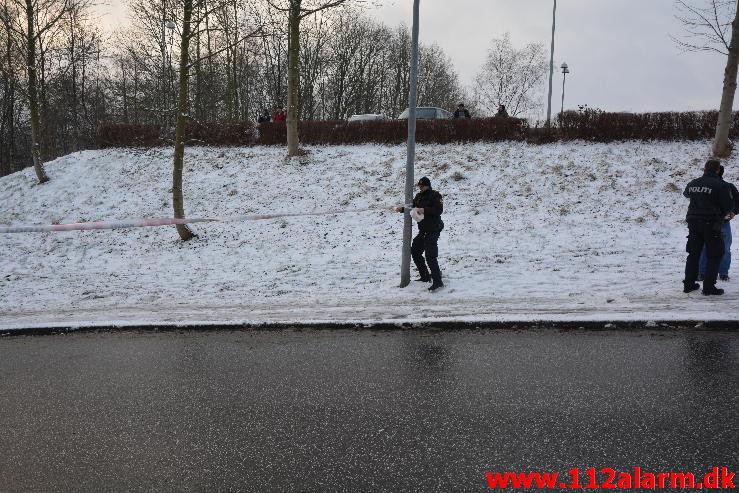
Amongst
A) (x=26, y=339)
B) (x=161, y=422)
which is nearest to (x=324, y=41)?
(x=26, y=339)

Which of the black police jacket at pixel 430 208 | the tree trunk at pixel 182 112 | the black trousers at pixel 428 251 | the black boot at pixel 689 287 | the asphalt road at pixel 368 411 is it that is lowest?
the asphalt road at pixel 368 411

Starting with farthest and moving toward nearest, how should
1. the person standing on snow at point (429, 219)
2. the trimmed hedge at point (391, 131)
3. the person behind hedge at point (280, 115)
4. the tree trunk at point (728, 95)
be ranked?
the person behind hedge at point (280, 115) → the trimmed hedge at point (391, 131) → the tree trunk at point (728, 95) → the person standing on snow at point (429, 219)

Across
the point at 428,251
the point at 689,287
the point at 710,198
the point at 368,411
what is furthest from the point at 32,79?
the point at 689,287

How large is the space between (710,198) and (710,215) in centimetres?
23

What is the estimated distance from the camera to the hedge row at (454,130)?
16.5m

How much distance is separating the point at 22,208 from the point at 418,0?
16.5 metres

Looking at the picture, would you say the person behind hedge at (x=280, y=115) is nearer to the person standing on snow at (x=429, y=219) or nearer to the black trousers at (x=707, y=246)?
the person standing on snow at (x=429, y=219)

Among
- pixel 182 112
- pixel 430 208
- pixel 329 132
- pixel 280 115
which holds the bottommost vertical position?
pixel 430 208

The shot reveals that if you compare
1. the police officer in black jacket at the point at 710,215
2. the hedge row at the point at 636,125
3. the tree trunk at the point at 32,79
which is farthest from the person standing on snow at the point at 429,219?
the tree trunk at the point at 32,79

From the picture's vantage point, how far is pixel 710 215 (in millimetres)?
6801

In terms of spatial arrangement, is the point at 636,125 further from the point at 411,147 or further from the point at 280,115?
the point at 280,115

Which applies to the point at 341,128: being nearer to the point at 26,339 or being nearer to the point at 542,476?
the point at 26,339

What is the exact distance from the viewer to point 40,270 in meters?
12.1

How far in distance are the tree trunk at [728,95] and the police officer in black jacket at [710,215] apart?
355 inches
